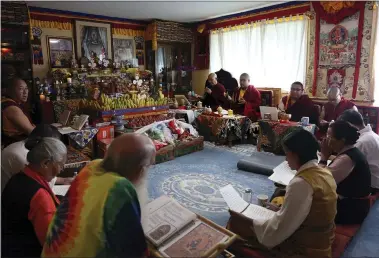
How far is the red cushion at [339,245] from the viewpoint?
189cm

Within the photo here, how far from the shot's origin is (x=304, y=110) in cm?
485

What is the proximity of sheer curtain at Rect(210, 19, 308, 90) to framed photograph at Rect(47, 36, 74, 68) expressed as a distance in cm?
371

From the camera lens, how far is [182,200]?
121 inches

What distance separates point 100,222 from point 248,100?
5.12m

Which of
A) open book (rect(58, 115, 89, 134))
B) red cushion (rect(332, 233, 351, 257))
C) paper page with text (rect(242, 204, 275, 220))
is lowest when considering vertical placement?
red cushion (rect(332, 233, 351, 257))

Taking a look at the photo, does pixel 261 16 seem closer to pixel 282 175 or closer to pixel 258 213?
pixel 282 175

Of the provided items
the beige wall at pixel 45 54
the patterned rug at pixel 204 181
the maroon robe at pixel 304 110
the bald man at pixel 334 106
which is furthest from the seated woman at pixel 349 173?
the beige wall at pixel 45 54

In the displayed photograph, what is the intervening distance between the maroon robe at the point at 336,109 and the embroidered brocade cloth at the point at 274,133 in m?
0.56

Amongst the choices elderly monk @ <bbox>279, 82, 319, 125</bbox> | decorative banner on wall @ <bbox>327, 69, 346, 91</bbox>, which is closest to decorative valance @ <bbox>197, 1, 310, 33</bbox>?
decorative banner on wall @ <bbox>327, 69, 346, 91</bbox>

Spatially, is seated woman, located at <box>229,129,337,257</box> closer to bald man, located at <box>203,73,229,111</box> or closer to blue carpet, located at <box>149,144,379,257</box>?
blue carpet, located at <box>149,144,379,257</box>

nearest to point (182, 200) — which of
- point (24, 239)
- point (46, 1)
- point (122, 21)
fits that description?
point (24, 239)

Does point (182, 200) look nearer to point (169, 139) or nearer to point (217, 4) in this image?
point (169, 139)

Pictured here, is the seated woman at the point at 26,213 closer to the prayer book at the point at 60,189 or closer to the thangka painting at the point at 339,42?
the prayer book at the point at 60,189

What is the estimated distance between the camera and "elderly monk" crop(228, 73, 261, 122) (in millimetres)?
5766
